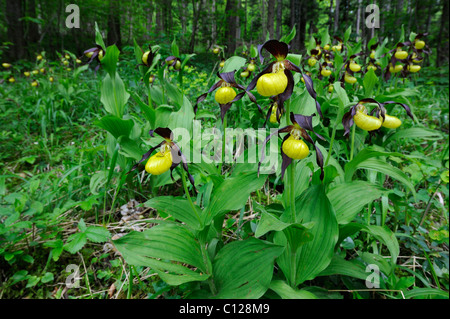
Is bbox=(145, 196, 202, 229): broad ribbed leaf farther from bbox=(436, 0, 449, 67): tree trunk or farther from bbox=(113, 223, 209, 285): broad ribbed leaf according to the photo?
bbox=(436, 0, 449, 67): tree trunk

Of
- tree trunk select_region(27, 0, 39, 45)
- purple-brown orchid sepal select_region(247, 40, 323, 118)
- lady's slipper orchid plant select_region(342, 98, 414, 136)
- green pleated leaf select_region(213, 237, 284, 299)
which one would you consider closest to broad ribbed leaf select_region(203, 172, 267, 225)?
green pleated leaf select_region(213, 237, 284, 299)

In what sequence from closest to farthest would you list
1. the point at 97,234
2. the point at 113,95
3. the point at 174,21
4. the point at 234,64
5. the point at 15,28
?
the point at 97,234 → the point at 234,64 → the point at 113,95 → the point at 15,28 → the point at 174,21

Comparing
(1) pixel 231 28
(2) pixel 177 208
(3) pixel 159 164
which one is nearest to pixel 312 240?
(2) pixel 177 208

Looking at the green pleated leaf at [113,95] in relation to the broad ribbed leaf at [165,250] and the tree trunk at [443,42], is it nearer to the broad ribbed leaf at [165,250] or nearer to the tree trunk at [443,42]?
the broad ribbed leaf at [165,250]

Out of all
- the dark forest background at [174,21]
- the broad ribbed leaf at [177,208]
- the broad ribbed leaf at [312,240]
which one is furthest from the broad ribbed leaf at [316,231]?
the dark forest background at [174,21]

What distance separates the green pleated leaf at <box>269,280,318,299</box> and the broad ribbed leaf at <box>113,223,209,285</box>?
0.89ft

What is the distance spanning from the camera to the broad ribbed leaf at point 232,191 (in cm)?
95

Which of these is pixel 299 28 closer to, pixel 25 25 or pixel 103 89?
pixel 25 25

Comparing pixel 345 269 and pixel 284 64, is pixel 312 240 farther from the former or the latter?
pixel 284 64

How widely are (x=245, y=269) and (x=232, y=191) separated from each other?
0.31 m

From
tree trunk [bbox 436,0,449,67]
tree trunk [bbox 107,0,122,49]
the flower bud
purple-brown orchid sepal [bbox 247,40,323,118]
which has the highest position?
tree trunk [bbox 107,0,122,49]

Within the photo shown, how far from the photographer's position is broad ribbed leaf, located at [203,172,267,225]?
0.95 meters

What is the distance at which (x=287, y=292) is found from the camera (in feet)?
3.01
